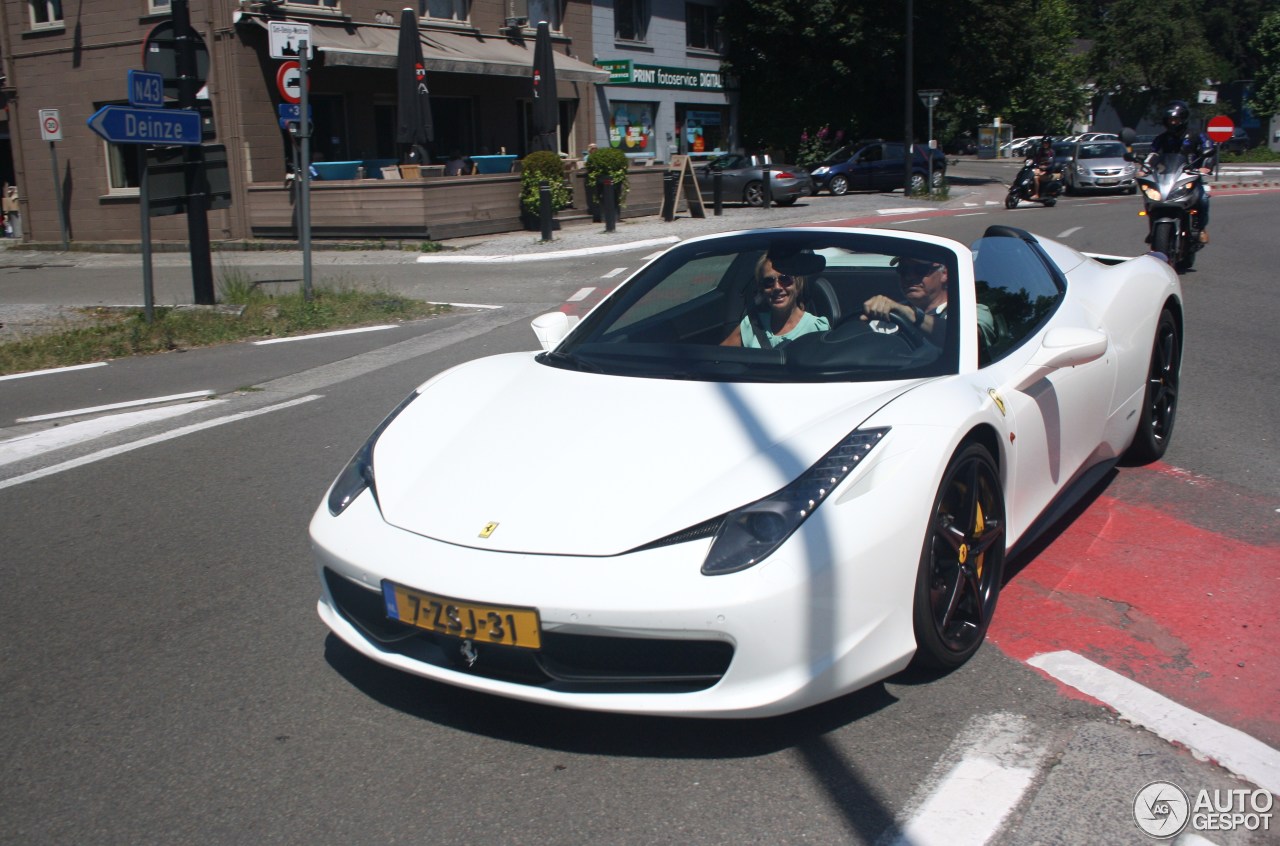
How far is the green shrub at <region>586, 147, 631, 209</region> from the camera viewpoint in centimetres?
2353

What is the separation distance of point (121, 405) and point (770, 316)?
5367 mm

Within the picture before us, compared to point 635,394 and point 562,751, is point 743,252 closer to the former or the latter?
point 635,394

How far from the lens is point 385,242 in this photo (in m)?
21.1

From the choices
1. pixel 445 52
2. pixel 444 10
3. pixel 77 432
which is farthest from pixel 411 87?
pixel 77 432

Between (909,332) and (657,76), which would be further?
(657,76)

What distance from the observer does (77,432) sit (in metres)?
7.12

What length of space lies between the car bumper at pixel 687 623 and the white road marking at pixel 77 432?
4.54 meters

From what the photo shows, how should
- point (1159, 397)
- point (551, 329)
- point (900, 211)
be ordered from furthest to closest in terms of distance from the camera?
point (900, 211) → point (1159, 397) → point (551, 329)

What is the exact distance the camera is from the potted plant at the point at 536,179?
2259 centimetres

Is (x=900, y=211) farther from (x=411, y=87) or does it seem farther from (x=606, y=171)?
(x=411, y=87)

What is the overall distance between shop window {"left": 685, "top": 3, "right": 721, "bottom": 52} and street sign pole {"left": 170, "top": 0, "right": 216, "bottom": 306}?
2688 centimetres

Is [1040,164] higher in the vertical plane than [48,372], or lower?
higher

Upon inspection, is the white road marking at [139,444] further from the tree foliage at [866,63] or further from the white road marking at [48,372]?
the tree foliage at [866,63]

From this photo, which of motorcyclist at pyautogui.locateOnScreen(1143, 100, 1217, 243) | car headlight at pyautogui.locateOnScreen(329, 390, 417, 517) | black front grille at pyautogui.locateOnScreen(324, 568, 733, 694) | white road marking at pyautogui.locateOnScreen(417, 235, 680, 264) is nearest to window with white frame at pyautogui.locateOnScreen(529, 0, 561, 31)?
white road marking at pyautogui.locateOnScreen(417, 235, 680, 264)
